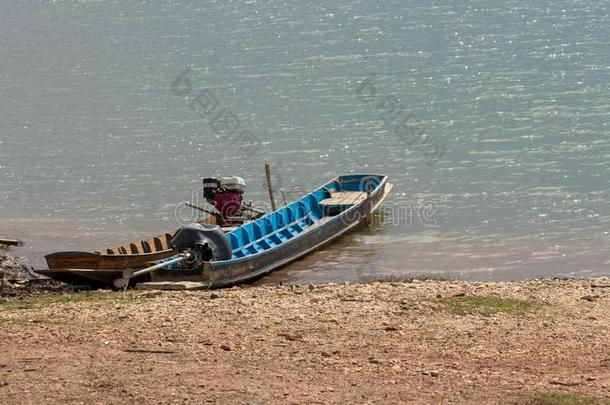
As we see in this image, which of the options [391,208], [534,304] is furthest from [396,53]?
[534,304]

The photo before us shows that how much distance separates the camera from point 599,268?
21359 mm

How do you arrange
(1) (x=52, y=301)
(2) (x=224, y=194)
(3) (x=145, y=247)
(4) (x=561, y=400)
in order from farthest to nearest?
(2) (x=224, y=194) < (3) (x=145, y=247) < (1) (x=52, y=301) < (4) (x=561, y=400)

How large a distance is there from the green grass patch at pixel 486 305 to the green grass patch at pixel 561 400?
11.4 feet

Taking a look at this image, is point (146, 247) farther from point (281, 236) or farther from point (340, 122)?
point (340, 122)

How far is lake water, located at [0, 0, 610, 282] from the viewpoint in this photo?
24.4m

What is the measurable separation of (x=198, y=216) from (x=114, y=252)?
643cm

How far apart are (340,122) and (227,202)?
12355 millimetres

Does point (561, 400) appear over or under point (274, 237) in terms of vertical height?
under

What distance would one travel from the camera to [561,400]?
10664 millimetres

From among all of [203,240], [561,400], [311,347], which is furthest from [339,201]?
[561,400]

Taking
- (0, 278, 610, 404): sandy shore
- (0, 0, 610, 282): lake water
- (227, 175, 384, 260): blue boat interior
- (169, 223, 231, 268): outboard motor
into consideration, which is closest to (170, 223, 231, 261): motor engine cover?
(169, 223, 231, 268): outboard motor

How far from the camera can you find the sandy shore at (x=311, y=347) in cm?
1105

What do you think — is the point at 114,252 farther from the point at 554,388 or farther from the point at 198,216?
the point at 554,388

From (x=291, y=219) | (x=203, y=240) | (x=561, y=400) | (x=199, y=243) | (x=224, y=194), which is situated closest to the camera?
(x=561, y=400)
